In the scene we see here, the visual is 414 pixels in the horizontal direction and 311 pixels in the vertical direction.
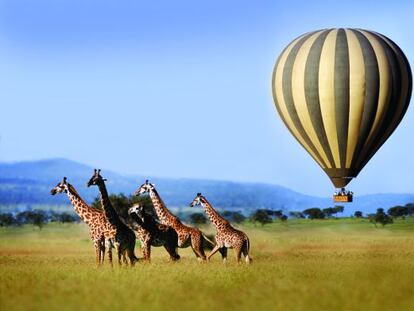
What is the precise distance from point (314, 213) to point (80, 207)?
7180 centimetres

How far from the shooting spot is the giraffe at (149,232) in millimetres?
28531

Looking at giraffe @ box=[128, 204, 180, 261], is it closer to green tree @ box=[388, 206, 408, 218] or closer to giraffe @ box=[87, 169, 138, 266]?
giraffe @ box=[87, 169, 138, 266]

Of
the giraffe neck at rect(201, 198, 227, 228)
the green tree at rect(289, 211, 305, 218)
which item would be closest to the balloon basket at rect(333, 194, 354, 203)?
the giraffe neck at rect(201, 198, 227, 228)

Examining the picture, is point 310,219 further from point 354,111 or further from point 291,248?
point 354,111

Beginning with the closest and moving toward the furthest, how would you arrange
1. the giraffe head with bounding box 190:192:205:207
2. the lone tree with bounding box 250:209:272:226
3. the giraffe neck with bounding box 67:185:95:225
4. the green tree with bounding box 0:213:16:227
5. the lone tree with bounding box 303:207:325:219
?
the giraffe neck with bounding box 67:185:95:225, the giraffe head with bounding box 190:192:205:207, the green tree with bounding box 0:213:16:227, the lone tree with bounding box 250:209:272:226, the lone tree with bounding box 303:207:325:219

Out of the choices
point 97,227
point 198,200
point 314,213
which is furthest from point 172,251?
point 314,213

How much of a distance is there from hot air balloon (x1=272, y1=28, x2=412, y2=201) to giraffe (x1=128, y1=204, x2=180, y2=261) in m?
9.97

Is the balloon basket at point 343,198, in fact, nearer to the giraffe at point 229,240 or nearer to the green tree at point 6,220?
the giraffe at point 229,240

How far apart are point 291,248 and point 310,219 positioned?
5008 cm

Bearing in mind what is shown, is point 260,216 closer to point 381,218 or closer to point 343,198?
point 381,218

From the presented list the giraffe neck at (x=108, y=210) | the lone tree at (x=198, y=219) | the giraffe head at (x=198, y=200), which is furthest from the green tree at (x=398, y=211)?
the giraffe neck at (x=108, y=210)

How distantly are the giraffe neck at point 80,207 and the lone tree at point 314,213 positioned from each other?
70428 millimetres

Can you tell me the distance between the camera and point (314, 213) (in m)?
98.2

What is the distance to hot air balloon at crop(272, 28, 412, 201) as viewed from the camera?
37.3 metres
